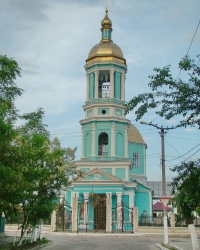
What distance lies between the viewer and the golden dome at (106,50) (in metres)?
43.5

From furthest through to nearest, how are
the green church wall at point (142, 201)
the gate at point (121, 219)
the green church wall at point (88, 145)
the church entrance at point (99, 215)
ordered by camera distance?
1. the green church wall at point (142, 201)
2. the green church wall at point (88, 145)
3. the church entrance at point (99, 215)
4. the gate at point (121, 219)

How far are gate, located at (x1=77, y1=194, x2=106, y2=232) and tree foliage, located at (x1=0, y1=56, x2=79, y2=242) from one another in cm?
1414

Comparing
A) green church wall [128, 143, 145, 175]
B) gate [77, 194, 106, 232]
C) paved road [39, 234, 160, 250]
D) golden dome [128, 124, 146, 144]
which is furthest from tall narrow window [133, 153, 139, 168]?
paved road [39, 234, 160, 250]

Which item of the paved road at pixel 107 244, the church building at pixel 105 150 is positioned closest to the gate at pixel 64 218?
the church building at pixel 105 150

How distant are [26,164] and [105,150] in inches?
1064

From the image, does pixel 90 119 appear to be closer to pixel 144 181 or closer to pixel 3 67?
pixel 144 181

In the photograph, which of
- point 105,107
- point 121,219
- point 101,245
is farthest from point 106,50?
→ point 101,245

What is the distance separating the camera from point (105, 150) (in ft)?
138

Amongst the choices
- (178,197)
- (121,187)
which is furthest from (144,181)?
(178,197)

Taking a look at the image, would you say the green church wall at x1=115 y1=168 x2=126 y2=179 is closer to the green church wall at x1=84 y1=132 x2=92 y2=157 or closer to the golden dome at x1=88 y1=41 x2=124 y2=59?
the green church wall at x1=84 y1=132 x2=92 y2=157

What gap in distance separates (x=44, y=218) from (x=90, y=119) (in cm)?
2360

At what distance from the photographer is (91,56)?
145ft

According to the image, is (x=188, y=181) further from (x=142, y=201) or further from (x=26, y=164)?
(x=142, y=201)

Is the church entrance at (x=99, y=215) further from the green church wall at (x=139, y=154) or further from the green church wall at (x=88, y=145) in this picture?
the green church wall at (x=139, y=154)
